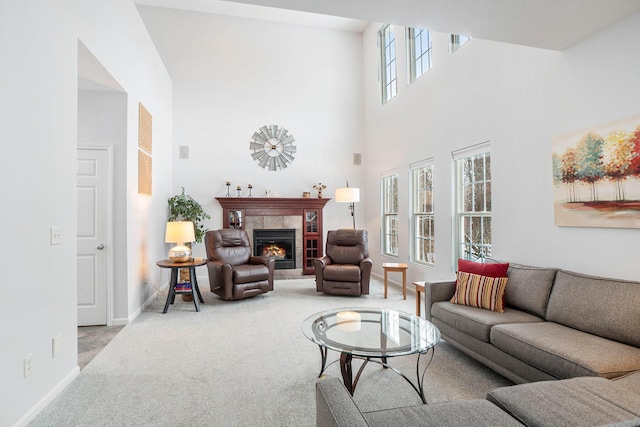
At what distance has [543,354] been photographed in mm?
2053

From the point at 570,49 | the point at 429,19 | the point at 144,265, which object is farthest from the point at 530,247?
the point at 144,265

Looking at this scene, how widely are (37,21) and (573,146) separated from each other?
13.1 ft

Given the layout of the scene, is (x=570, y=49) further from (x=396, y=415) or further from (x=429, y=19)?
(x=396, y=415)

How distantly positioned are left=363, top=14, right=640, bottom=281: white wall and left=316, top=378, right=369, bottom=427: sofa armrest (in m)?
2.40

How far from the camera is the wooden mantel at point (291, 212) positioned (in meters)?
6.70

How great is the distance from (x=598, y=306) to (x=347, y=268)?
3200mm

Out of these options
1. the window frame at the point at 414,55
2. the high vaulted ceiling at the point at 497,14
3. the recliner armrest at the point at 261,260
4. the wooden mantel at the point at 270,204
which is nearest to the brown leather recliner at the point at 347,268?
the recliner armrest at the point at 261,260

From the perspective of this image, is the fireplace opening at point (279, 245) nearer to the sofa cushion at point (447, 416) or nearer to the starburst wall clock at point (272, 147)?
the starburst wall clock at point (272, 147)

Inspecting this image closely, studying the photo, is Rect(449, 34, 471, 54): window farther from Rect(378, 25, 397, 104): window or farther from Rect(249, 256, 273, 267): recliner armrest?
Rect(249, 256, 273, 267): recliner armrest

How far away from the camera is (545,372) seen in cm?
204

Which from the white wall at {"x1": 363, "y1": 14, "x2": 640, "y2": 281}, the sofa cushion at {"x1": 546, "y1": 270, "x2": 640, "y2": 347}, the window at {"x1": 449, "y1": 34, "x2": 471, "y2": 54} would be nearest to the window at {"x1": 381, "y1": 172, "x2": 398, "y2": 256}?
the white wall at {"x1": 363, "y1": 14, "x2": 640, "y2": 281}

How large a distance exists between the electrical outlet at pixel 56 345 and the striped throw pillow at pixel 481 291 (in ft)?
10.3

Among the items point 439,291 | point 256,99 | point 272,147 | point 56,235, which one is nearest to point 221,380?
point 56,235

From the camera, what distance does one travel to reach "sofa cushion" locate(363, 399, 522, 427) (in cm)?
132
